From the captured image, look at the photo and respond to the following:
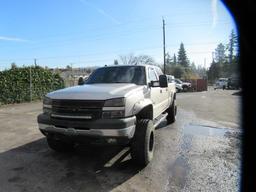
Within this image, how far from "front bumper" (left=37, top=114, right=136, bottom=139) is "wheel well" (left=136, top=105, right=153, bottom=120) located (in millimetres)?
535

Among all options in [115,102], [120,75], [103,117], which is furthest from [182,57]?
[103,117]

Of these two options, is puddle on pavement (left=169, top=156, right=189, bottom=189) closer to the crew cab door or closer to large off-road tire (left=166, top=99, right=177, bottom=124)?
the crew cab door

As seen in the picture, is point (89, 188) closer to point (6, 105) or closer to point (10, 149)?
point (10, 149)

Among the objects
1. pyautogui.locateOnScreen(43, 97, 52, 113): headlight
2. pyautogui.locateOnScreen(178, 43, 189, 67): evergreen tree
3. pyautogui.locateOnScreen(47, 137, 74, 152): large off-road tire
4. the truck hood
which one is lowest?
pyautogui.locateOnScreen(47, 137, 74, 152): large off-road tire

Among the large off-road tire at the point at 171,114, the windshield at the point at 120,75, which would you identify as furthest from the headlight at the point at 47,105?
the large off-road tire at the point at 171,114

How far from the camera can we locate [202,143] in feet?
22.3

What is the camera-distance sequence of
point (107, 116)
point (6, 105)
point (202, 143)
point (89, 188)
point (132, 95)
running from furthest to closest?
point (6, 105)
point (202, 143)
point (132, 95)
point (107, 116)
point (89, 188)

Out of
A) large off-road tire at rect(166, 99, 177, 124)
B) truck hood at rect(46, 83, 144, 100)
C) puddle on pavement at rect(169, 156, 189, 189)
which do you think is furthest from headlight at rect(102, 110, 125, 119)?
large off-road tire at rect(166, 99, 177, 124)

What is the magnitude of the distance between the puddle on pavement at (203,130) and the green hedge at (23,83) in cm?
1182

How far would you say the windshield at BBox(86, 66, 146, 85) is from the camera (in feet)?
20.1

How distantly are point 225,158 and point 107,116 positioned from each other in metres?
2.65

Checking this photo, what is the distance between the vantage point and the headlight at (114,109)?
461 cm

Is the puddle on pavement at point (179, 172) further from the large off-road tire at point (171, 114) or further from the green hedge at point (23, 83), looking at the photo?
the green hedge at point (23, 83)

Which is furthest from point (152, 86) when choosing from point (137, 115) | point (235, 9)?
point (235, 9)
